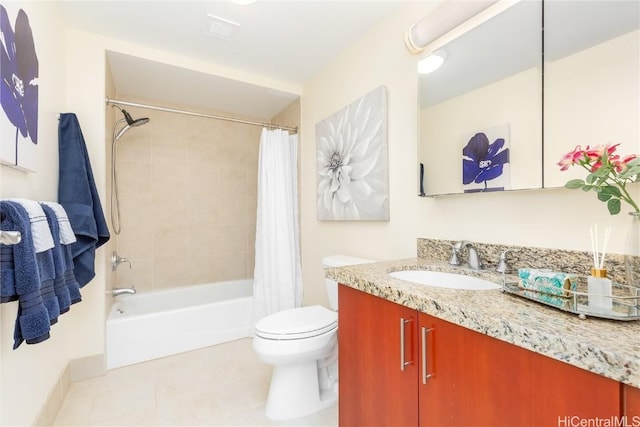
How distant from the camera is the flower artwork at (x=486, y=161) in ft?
3.98

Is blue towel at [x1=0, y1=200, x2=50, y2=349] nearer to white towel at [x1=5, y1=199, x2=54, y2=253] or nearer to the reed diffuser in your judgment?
white towel at [x1=5, y1=199, x2=54, y2=253]

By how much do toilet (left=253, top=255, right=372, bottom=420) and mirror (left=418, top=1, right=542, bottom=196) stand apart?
0.90 metres

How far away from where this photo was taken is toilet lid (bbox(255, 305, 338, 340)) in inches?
57.8

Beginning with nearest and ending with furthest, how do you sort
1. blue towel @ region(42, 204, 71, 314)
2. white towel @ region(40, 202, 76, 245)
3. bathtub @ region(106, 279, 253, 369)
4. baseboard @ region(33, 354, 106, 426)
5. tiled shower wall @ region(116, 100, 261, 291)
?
blue towel @ region(42, 204, 71, 314)
white towel @ region(40, 202, 76, 245)
baseboard @ region(33, 354, 106, 426)
bathtub @ region(106, 279, 253, 369)
tiled shower wall @ region(116, 100, 261, 291)

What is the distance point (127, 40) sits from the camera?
1.99 m

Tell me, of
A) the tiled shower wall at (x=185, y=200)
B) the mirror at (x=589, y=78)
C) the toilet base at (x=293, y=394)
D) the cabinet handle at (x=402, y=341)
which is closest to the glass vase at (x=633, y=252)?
the mirror at (x=589, y=78)

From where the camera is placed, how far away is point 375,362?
104 cm

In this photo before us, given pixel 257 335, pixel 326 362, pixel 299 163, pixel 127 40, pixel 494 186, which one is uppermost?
pixel 127 40

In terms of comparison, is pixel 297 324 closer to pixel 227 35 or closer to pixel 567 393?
pixel 567 393

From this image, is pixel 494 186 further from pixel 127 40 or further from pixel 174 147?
pixel 174 147

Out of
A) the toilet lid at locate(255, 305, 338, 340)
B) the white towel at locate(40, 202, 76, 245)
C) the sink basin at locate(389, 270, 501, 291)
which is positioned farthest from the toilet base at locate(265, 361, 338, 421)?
the white towel at locate(40, 202, 76, 245)

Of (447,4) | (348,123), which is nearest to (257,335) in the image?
(348,123)

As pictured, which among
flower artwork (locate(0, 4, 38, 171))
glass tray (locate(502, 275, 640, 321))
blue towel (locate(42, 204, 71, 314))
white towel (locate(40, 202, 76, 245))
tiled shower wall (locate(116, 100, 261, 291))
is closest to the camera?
glass tray (locate(502, 275, 640, 321))

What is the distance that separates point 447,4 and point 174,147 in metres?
2.52
